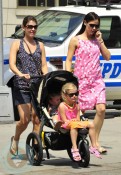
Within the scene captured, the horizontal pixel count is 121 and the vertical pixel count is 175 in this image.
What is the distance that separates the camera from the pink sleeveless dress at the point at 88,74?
1021 cm

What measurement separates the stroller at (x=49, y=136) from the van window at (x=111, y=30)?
4.97 metres

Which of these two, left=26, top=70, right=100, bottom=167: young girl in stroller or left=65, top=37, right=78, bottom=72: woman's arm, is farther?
left=65, top=37, right=78, bottom=72: woman's arm

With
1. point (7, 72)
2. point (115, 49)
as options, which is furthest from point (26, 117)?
point (115, 49)

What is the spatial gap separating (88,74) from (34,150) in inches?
56.7

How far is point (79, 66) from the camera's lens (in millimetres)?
10250

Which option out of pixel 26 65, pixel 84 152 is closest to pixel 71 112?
pixel 84 152

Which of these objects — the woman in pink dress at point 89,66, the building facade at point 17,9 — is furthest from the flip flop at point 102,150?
the building facade at point 17,9

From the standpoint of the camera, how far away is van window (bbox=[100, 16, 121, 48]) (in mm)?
14508

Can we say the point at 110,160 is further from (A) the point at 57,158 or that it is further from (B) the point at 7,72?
(B) the point at 7,72

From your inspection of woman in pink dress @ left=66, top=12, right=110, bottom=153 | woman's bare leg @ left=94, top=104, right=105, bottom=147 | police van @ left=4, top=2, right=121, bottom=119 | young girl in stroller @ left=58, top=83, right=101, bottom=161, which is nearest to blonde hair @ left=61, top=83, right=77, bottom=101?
young girl in stroller @ left=58, top=83, right=101, bottom=161

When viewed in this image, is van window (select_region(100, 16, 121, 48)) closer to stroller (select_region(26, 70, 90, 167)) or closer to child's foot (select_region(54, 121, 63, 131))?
stroller (select_region(26, 70, 90, 167))

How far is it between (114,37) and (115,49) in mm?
278

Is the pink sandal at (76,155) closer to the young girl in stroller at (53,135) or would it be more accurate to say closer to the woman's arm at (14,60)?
the young girl in stroller at (53,135)

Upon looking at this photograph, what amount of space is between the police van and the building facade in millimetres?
12138
